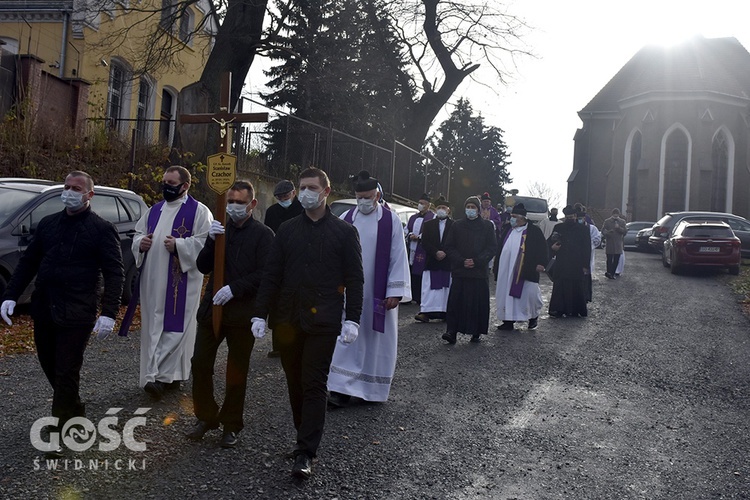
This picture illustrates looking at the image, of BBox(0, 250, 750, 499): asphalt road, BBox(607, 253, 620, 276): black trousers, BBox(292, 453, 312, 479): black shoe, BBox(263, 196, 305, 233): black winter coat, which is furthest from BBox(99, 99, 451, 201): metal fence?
BBox(292, 453, 312, 479): black shoe

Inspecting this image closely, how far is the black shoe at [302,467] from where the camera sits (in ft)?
15.9

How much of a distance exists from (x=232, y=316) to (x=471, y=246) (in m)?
5.78

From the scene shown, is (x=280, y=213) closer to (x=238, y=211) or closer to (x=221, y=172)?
(x=221, y=172)

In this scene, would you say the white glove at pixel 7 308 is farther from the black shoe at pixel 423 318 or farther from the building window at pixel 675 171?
the building window at pixel 675 171

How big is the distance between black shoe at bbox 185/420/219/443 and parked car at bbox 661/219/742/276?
18.9 meters

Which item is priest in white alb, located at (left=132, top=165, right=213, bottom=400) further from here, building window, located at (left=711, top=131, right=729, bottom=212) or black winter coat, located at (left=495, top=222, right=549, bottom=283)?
building window, located at (left=711, top=131, right=729, bottom=212)

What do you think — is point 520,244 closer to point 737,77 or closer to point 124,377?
point 124,377

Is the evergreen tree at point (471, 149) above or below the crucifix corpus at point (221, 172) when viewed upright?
above

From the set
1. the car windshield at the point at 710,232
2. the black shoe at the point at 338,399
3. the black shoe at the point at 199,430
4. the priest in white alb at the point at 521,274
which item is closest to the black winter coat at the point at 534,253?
the priest in white alb at the point at 521,274

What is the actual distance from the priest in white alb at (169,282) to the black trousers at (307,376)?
1970 mm

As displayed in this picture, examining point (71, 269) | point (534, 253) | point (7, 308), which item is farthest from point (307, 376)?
point (534, 253)

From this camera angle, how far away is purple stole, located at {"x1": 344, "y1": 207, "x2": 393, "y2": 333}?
23.6ft

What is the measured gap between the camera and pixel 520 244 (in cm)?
1313

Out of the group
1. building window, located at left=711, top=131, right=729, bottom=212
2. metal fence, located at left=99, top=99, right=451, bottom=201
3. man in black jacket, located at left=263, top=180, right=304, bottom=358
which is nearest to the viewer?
man in black jacket, located at left=263, top=180, right=304, bottom=358
